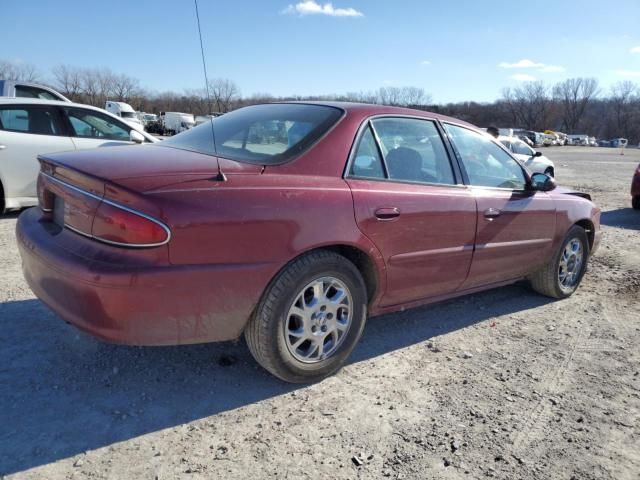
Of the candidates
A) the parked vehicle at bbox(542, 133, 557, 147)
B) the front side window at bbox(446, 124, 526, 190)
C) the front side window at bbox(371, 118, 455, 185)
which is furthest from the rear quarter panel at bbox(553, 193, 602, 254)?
the parked vehicle at bbox(542, 133, 557, 147)

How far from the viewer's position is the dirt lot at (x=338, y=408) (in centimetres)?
228

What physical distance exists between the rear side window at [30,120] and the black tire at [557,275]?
20.5ft

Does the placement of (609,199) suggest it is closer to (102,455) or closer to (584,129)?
(102,455)

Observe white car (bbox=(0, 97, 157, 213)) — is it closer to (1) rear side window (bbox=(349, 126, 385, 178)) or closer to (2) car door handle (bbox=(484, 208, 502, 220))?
(1) rear side window (bbox=(349, 126, 385, 178))

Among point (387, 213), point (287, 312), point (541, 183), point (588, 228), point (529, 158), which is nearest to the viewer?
point (287, 312)

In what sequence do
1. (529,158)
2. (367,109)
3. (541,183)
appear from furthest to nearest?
(529,158)
(541,183)
(367,109)

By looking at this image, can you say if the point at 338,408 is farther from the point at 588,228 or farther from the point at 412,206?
the point at 588,228

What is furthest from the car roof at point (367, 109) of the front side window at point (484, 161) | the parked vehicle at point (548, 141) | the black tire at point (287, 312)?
the parked vehicle at point (548, 141)

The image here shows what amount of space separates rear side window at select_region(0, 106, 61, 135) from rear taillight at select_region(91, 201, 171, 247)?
5.38 meters

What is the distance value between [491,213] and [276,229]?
190 centimetres

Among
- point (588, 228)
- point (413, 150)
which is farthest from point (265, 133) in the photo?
point (588, 228)

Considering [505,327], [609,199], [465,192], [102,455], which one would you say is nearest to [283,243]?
[102,455]

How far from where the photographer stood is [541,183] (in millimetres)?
4230

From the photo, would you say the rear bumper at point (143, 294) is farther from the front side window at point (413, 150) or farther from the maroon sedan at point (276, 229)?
the front side window at point (413, 150)
